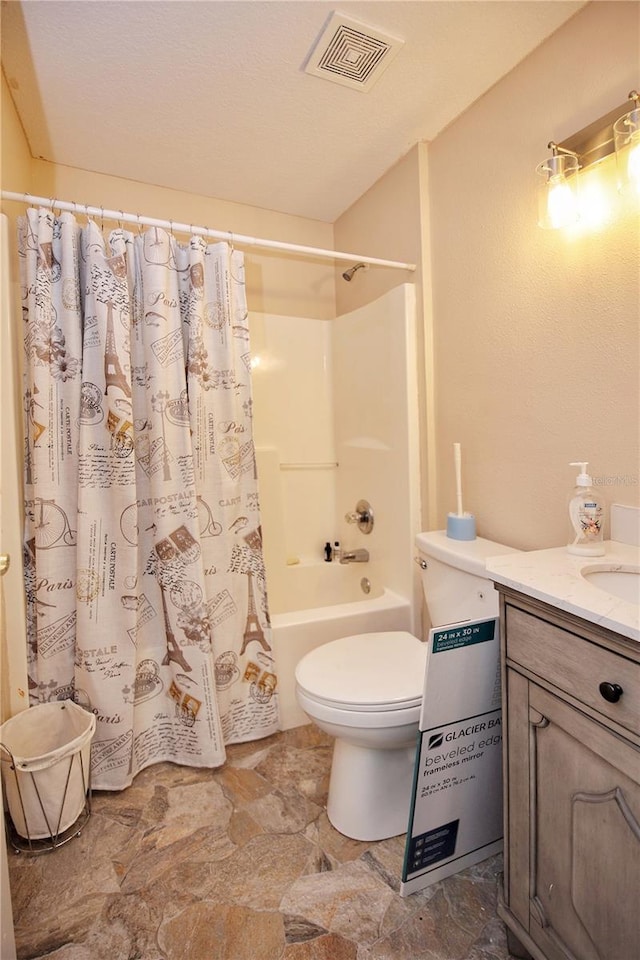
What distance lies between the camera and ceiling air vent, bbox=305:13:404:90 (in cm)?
134

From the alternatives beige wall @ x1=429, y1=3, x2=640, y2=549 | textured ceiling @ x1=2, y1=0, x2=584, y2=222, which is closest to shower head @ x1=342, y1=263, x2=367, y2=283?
textured ceiling @ x1=2, y1=0, x2=584, y2=222

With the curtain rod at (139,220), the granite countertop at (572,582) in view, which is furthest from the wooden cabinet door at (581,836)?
the curtain rod at (139,220)

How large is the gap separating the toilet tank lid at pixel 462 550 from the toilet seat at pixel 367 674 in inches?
12.5

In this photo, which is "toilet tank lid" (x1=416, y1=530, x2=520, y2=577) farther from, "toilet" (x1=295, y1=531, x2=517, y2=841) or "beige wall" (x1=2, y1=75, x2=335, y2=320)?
"beige wall" (x1=2, y1=75, x2=335, y2=320)

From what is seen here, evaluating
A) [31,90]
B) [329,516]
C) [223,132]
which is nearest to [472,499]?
[329,516]

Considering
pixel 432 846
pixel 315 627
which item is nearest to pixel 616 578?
pixel 432 846

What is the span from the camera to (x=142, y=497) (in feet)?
5.58

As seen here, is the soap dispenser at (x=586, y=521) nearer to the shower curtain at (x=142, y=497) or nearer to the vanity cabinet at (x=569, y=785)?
the vanity cabinet at (x=569, y=785)

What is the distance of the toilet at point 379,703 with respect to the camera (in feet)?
4.25

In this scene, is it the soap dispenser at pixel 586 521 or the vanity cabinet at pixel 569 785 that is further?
the soap dispenser at pixel 586 521

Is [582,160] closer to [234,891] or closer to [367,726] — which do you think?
[367,726]

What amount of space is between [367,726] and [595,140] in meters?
1.61

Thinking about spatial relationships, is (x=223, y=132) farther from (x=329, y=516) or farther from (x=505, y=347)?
(x=329, y=516)

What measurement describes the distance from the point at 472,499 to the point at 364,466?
0.65m
